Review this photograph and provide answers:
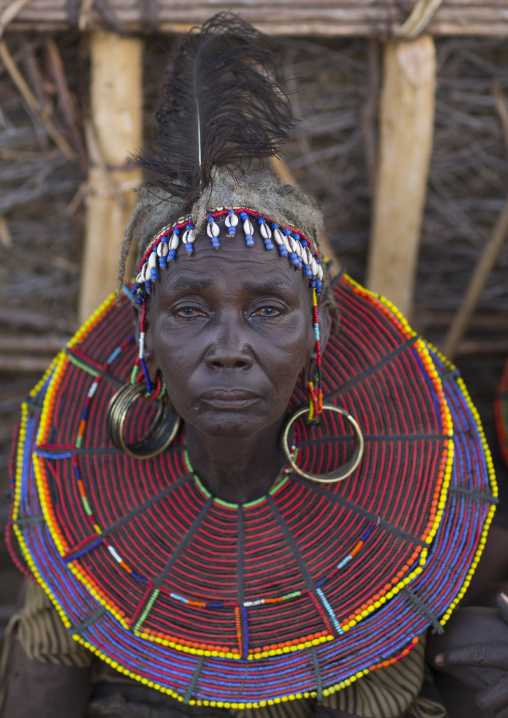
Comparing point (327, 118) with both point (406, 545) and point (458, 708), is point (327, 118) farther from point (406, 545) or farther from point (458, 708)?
point (458, 708)

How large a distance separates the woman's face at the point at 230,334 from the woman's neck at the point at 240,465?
242 millimetres

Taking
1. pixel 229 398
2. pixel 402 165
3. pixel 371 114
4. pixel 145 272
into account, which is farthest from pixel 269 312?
pixel 371 114

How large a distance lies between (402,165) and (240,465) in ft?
5.00

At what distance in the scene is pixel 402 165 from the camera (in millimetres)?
2775

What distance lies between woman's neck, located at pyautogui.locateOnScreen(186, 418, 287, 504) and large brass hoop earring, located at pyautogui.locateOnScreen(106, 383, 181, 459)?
0.23 ft

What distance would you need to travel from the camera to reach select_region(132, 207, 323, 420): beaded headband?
5.36 feet

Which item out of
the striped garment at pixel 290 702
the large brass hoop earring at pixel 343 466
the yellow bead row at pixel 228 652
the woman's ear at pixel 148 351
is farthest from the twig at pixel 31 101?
the yellow bead row at pixel 228 652

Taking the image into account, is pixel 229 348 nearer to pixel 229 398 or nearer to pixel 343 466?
pixel 229 398

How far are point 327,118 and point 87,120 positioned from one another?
1.01 m

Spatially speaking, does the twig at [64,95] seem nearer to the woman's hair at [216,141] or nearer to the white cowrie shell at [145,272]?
the woman's hair at [216,141]

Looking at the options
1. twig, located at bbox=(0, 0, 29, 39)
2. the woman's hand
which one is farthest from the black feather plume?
the woman's hand

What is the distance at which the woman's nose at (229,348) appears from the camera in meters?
1.58

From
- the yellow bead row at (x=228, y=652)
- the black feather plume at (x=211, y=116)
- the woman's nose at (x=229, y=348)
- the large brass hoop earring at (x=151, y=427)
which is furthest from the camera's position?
the large brass hoop earring at (x=151, y=427)

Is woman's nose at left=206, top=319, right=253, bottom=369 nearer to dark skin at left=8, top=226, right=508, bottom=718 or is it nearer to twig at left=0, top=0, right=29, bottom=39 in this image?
dark skin at left=8, top=226, right=508, bottom=718
